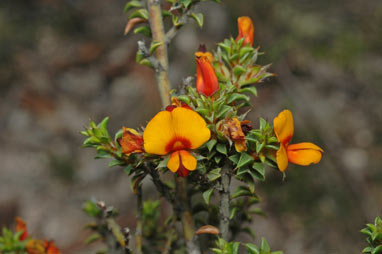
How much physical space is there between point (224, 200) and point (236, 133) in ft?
0.72

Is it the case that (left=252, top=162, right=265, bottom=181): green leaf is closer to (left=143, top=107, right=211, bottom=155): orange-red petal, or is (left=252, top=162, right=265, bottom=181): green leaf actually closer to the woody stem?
(left=143, top=107, right=211, bottom=155): orange-red petal

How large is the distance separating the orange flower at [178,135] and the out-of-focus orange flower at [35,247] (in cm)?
68

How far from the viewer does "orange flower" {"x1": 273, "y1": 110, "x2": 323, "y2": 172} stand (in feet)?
3.34

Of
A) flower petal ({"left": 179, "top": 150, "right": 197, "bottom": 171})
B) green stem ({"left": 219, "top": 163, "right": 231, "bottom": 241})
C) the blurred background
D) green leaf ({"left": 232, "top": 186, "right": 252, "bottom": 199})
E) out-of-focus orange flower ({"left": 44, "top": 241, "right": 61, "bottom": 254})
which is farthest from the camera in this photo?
the blurred background

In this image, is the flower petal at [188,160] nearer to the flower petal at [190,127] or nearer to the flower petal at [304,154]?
the flower petal at [190,127]

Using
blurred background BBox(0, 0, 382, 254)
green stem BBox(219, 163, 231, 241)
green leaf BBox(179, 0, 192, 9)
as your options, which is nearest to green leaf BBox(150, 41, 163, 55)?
green leaf BBox(179, 0, 192, 9)

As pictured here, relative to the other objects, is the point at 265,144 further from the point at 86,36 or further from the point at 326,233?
the point at 86,36

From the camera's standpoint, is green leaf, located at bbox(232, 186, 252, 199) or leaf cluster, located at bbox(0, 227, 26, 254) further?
leaf cluster, located at bbox(0, 227, 26, 254)

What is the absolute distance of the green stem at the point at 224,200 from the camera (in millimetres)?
1104

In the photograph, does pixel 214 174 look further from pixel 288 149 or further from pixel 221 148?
pixel 288 149

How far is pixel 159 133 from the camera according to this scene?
1040 millimetres

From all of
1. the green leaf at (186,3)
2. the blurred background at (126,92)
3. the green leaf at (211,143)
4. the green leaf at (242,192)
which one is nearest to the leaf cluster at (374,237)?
the green leaf at (242,192)

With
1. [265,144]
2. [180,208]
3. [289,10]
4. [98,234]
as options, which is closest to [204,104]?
[265,144]

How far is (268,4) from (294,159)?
4.67 metres
